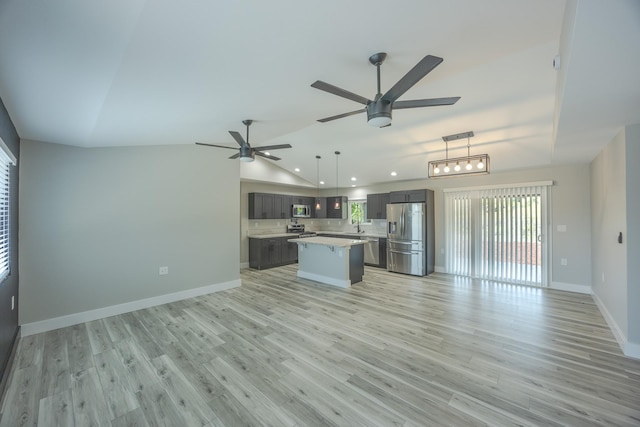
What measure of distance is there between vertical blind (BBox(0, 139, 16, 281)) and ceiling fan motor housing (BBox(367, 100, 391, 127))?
10.7 ft

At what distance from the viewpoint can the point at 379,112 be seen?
2.06m

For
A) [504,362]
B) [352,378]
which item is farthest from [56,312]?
[504,362]

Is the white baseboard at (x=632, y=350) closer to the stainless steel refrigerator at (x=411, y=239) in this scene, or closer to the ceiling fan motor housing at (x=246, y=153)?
the stainless steel refrigerator at (x=411, y=239)

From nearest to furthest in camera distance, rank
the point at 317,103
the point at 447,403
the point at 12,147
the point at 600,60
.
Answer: the point at 600,60
the point at 447,403
the point at 12,147
the point at 317,103

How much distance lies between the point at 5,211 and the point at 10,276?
0.72 metres

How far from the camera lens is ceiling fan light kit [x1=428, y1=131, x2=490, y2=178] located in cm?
397

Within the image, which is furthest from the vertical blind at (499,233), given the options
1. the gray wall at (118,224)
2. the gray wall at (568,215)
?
the gray wall at (118,224)

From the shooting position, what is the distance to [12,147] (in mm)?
2730

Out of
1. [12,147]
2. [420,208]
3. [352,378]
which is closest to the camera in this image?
[352,378]

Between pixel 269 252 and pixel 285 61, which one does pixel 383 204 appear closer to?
pixel 269 252

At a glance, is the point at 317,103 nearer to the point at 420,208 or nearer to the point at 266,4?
the point at 266,4

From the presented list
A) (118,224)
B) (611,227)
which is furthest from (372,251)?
(118,224)

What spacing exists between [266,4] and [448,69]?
1811 millimetres

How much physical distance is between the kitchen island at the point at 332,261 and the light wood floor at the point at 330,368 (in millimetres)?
1166
